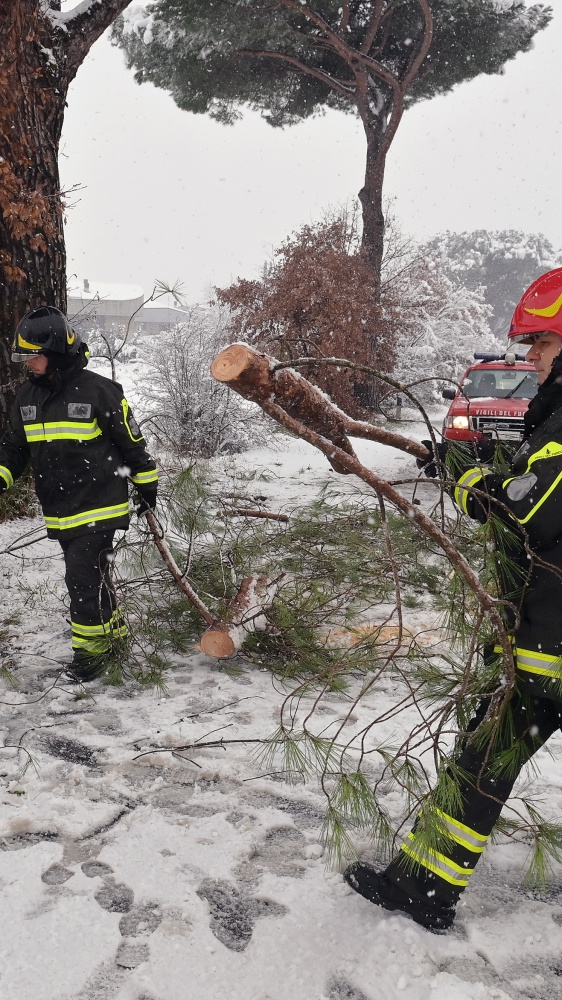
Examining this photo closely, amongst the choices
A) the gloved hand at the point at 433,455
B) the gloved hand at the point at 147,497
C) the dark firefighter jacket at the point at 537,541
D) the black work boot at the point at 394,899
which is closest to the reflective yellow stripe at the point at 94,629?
the gloved hand at the point at 147,497

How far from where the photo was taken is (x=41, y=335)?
3027 mm

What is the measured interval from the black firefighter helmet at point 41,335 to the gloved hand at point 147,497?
2.48ft

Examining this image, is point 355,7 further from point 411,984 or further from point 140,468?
point 411,984

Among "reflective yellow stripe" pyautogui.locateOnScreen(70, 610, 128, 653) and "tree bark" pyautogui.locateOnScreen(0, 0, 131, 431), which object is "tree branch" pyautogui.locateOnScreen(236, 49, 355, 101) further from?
"reflective yellow stripe" pyautogui.locateOnScreen(70, 610, 128, 653)

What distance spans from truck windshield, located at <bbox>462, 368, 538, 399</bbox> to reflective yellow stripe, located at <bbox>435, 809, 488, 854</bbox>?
22.9 feet

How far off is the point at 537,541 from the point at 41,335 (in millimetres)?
2344

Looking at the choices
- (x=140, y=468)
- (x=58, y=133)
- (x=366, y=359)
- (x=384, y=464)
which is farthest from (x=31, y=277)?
(x=366, y=359)

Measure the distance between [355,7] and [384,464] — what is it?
9.82 m

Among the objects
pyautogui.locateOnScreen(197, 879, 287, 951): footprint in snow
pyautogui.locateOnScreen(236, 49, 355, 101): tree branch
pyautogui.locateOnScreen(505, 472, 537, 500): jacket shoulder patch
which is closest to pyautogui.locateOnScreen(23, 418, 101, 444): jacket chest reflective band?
pyautogui.locateOnScreen(197, 879, 287, 951): footprint in snow

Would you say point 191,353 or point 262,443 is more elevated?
point 191,353

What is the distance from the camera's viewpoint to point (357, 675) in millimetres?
3416

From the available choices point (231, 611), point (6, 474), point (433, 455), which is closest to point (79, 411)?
point (6, 474)

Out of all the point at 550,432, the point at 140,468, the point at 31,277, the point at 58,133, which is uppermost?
the point at 58,133

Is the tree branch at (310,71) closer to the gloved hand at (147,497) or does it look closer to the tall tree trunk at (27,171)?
the tall tree trunk at (27,171)
